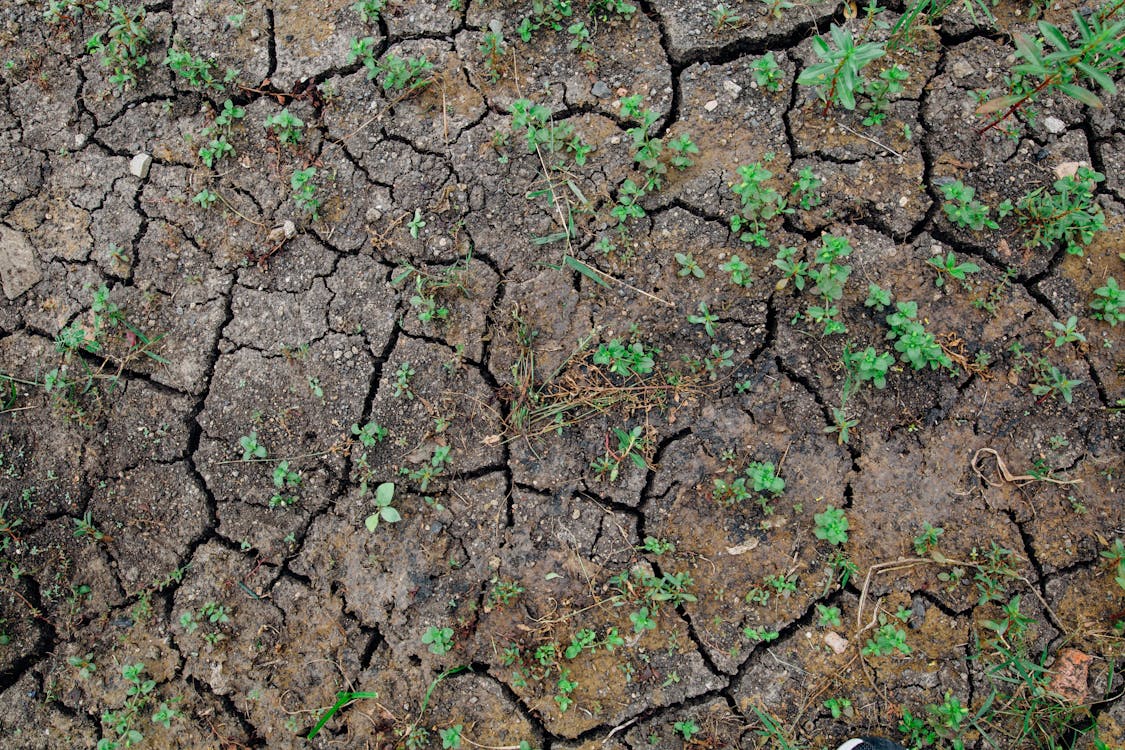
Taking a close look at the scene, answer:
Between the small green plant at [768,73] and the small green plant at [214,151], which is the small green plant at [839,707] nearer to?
the small green plant at [768,73]

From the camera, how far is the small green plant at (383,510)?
2725mm

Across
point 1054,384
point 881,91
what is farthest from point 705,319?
point 1054,384

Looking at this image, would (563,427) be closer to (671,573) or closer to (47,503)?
(671,573)

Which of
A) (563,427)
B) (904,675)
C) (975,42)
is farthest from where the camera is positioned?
(975,42)

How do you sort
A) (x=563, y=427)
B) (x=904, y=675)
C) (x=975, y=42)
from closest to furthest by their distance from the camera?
1. (x=904, y=675)
2. (x=563, y=427)
3. (x=975, y=42)

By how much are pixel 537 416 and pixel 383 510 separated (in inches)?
26.3

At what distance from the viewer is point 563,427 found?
9.20ft

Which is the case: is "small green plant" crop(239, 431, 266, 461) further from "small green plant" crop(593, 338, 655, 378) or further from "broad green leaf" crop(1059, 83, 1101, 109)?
"broad green leaf" crop(1059, 83, 1101, 109)

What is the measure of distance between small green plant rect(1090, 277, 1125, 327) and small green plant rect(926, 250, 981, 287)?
43 centimetres

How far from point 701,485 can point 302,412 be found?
1569 millimetres

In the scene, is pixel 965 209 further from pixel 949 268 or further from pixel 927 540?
pixel 927 540

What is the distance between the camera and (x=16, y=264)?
123 inches

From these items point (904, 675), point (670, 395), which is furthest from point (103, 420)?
point (904, 675)

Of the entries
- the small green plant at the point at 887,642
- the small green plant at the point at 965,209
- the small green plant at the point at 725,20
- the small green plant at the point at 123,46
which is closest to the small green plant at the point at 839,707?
the small green plant at the point at 887,642
